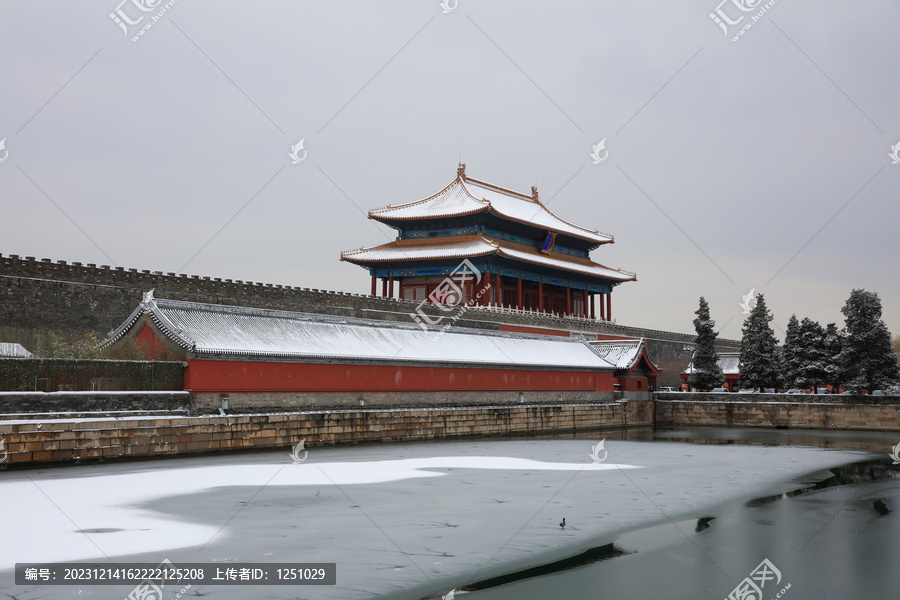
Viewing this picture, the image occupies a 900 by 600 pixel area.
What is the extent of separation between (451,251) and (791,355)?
21177 millimetres

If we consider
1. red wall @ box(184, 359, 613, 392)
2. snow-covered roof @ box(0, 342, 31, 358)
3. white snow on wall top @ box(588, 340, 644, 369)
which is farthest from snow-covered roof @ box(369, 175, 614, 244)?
snow-covered roof @ box(0, 342, 31, 358)

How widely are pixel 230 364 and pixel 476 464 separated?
889cm

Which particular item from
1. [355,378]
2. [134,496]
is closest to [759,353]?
[355,378]

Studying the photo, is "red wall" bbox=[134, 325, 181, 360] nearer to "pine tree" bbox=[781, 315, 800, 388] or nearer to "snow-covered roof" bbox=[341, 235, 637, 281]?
"snow-covered roof" bbox=[341, 235, 637, 281]

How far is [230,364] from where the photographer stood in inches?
971

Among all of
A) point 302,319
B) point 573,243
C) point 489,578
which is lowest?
point 489,578

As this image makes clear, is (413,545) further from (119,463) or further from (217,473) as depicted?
(119,463)

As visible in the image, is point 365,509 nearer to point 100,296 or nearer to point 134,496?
point 134,496

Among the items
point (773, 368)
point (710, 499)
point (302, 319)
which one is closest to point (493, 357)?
point (302, 319)

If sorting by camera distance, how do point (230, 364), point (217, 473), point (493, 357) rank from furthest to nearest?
point (493, 357) < point (230, 364) < point (217, 473)

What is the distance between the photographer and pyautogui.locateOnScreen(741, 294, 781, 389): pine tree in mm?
44219
